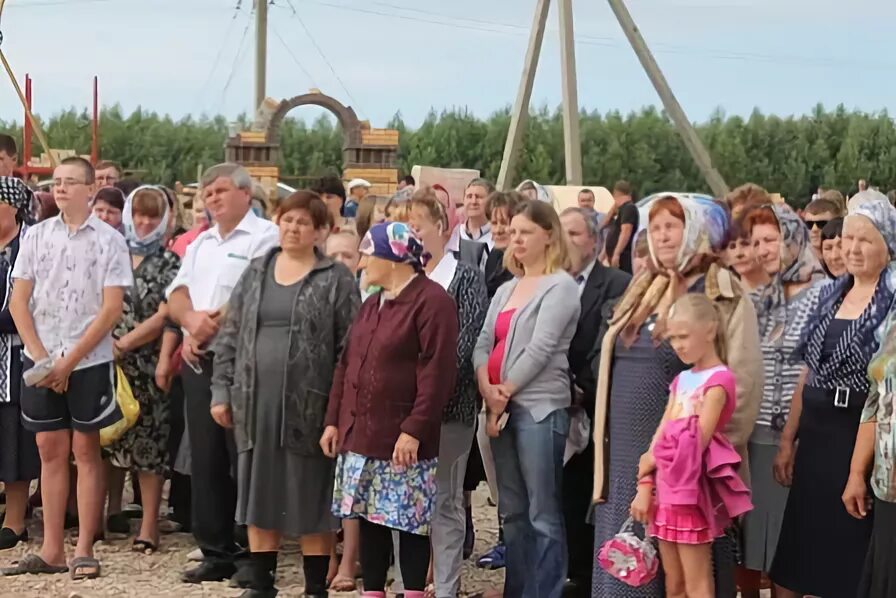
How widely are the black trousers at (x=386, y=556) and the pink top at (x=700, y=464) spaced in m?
1.25

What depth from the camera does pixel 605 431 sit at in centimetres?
527

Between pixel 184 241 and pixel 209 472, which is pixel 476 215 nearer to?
pixel 184 241

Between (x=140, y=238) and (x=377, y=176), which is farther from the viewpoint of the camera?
(x=377, y=176)

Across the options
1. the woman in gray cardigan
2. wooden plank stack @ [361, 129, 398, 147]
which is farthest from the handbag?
wooden plank stack @ [361, 129, 398, 147]

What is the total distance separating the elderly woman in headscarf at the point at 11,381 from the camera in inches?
277

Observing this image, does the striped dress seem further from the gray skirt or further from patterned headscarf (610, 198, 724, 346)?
patterned headscarf (610, 198, 724, 346)

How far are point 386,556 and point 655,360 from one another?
151 centimetres

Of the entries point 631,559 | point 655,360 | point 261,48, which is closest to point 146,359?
point 655,360

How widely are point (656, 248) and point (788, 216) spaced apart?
94 cm

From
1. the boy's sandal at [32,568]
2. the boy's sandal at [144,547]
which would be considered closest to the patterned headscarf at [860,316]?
the boy's sandal at [144,547]

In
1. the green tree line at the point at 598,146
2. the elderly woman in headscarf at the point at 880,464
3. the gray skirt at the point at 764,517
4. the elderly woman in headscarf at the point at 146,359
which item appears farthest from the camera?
the green tree line at the point at 598,146

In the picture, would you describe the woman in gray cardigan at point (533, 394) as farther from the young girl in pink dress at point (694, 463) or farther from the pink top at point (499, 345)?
the young girl in pink dress at point (694, 463)

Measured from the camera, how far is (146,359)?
283 inches

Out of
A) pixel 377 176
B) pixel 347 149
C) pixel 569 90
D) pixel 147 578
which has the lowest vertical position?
pixel 147 578
